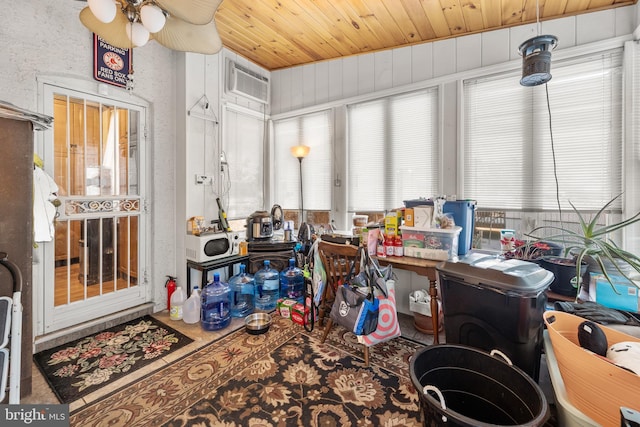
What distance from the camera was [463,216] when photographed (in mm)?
2223

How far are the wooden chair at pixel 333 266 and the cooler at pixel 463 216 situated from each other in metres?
0.81

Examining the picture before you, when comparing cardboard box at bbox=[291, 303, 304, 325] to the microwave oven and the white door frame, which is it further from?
the white door frame

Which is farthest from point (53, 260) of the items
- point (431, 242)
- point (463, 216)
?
point (463, 216)

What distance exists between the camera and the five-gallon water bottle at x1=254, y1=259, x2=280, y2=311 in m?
3.06

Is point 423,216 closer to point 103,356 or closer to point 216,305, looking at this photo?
point 216,305

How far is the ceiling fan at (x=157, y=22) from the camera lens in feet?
4.09

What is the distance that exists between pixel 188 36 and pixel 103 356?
228cm

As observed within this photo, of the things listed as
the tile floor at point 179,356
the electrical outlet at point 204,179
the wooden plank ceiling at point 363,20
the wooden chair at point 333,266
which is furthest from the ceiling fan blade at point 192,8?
the tile floor at point 179,356

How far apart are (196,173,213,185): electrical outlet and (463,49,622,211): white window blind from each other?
2605mm

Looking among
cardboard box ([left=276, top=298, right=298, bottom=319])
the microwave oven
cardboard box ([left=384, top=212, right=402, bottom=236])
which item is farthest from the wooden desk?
the microwave oven

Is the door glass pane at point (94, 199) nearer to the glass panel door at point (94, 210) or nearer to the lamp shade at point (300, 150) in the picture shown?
the glass panel door at point (94, 210)

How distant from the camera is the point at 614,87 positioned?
2055mm

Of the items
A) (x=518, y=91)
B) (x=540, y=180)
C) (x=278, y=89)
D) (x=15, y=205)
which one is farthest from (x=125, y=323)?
(x=518, y=91)

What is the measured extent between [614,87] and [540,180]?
31.0 inches
